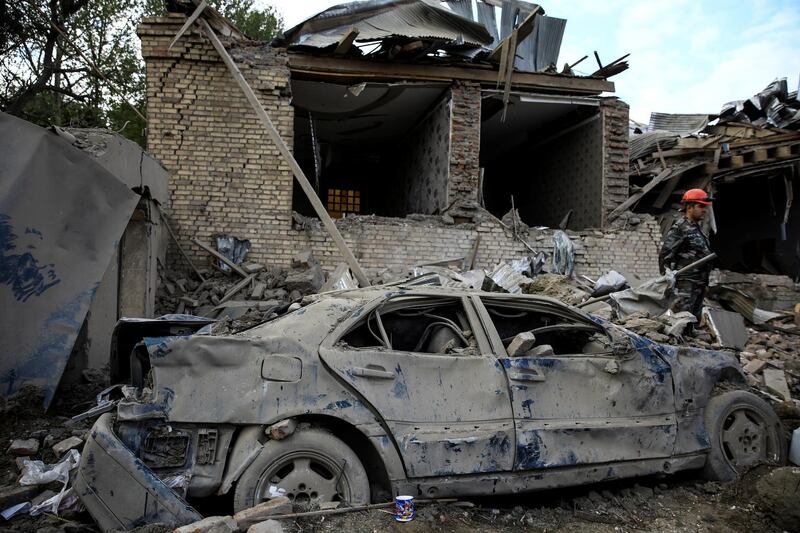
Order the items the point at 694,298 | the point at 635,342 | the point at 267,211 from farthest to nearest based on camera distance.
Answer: the point at 267,211 < the point at 694,298 < the point at 635,342

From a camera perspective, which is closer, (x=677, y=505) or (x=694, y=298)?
(x=677, y=505)

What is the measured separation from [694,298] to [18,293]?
6929 mm

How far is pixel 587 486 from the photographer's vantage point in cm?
393

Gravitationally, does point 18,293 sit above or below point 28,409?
above

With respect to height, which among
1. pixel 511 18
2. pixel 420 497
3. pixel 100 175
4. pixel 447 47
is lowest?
pixel 420 497

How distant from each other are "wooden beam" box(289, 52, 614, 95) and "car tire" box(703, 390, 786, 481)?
756 centimetres

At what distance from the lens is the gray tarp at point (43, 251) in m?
4.40

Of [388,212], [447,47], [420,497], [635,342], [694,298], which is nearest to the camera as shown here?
[420,497]

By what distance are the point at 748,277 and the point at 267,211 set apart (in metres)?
9.46

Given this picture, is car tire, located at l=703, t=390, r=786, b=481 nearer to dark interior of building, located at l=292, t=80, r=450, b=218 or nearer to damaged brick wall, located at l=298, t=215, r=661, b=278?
damaged brick wall, located at l=298, t=215, r=661, b=278

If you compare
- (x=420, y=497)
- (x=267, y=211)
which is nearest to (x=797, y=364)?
(x=420, y=497)

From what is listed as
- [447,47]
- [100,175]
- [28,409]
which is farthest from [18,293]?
[447,47]

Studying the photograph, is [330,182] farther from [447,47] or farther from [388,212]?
[447,47]

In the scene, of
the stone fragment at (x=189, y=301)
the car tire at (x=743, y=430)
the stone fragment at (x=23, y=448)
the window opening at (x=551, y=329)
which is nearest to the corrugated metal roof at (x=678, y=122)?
the car tire at (x=743, y=430)
